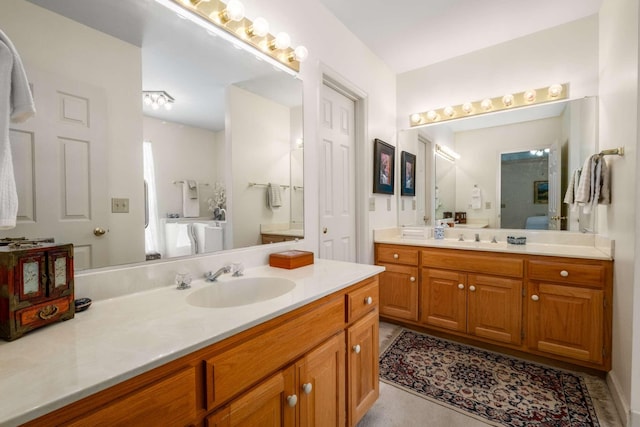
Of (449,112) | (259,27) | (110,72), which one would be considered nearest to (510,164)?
(449,112)

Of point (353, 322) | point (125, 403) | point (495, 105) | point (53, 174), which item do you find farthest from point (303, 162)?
point (495, 105)

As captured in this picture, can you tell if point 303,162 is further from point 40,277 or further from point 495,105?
point 495,105

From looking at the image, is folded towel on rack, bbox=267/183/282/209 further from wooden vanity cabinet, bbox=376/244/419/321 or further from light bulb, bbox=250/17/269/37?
wooden vanity cabinet, bbox=376/244/419/321

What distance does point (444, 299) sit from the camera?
239 cm

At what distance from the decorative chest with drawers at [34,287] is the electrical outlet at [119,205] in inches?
10.3

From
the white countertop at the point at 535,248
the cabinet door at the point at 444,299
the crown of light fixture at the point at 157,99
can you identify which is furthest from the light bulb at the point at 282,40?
the cabinet door at the point at 444,299

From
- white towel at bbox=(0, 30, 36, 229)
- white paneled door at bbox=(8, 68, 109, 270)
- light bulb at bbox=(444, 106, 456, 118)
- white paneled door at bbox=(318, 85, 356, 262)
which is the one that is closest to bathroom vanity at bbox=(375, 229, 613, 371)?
white paneled door at bbox=(318, 85, 356, 262)

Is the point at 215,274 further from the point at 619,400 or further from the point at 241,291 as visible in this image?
the point at 619,400

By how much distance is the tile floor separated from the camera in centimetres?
153

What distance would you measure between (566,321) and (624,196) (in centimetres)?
88

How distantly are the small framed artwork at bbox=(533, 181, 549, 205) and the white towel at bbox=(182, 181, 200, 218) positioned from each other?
2.61 metres

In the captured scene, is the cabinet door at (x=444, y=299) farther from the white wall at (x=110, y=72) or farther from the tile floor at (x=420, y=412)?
the white wall at (x=110, y=72)

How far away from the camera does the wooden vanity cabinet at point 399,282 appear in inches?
100

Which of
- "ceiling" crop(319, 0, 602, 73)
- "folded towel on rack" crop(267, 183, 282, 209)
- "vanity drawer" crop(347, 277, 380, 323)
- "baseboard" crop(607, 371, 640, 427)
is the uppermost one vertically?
"ceiling" crop(319, 0, 602, 73)
